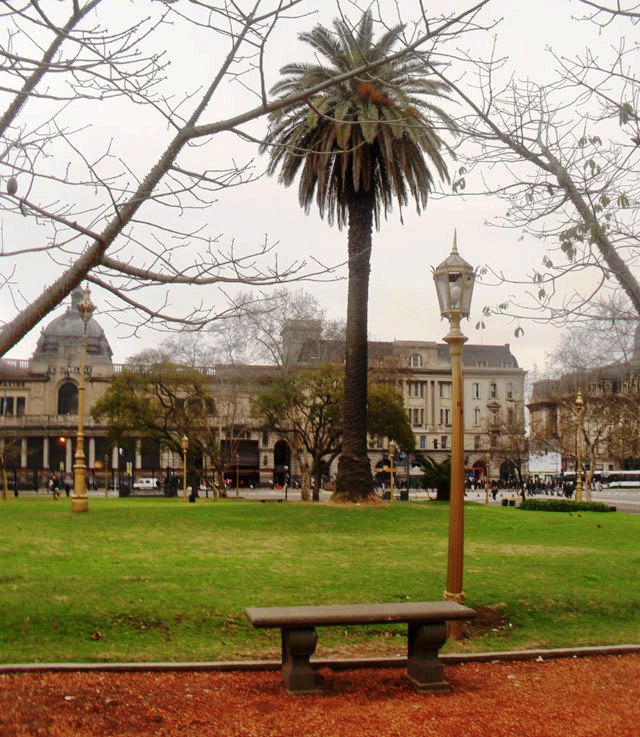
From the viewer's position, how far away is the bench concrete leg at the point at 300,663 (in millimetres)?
6188

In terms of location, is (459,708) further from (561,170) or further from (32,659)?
(561,170)

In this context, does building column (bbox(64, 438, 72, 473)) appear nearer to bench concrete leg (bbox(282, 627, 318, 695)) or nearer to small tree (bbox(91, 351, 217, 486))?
small tree (bbox(91, 351, 217, 486))

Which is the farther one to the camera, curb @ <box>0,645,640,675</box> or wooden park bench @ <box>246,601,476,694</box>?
curb @ <box>0,645,640,675</box>

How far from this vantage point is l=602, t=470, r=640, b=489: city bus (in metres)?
75.5

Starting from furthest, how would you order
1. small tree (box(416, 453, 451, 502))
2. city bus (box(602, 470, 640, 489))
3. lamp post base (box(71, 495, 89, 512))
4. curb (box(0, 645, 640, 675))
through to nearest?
city bus (box(602, 470, 640, 489)) → small tree (box(416, 453, 451, 502)) → lamp post base (box(71, 495, 89, 512)) → curb (box(0, 645, 640, 675))

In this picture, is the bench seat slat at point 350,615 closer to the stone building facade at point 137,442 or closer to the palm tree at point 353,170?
the palm tree at point 353,170

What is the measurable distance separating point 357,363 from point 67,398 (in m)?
65.2

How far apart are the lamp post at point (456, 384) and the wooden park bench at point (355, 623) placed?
4.63 feet

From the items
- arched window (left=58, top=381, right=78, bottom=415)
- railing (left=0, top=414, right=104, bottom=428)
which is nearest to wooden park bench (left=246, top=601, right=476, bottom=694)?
railing (left=0, top=414, right=104, bottom=428)

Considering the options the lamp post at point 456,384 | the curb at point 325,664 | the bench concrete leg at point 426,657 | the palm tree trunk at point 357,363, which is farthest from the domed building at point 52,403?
the bench concrete leg at point 426,657

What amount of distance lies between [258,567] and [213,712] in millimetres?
5957

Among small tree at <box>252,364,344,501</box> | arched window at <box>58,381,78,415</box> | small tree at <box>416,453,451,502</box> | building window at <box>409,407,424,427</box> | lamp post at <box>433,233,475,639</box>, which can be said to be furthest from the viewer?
building window at <box>409,407,424,427</box>

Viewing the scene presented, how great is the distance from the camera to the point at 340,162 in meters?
23.9

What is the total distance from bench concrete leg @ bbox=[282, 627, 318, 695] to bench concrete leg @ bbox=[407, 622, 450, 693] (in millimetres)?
789
